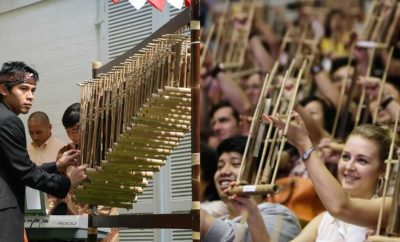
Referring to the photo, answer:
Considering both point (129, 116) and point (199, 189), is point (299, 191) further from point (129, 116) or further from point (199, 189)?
point (129, 116)

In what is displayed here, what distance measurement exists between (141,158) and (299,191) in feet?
3.60

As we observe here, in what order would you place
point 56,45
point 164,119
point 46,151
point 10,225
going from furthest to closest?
point 56,45 < point 46,151 < point 10,225 < point 164,119

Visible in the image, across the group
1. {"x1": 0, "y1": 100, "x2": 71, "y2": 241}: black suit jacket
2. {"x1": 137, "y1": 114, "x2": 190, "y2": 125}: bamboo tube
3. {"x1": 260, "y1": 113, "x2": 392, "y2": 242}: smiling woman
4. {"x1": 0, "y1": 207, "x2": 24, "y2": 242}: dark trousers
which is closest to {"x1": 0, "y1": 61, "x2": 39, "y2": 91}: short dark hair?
{"x1": 0, "y1": 100, "x2": 71, "y2": 241}: black suit jacket

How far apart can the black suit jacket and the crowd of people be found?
3.65 ft

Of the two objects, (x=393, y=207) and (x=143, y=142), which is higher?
(x=143, y=142)

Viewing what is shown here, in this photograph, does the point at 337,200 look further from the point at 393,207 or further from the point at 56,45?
the point at 56,45

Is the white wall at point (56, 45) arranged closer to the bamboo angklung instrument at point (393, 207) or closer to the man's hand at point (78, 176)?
the man's hand at point (78, 176)

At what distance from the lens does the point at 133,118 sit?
2.45 metres

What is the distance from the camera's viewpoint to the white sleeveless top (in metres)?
1.58

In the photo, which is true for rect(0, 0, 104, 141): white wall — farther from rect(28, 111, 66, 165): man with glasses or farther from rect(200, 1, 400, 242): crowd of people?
rect(200, 1, 400, 242): crowd of people

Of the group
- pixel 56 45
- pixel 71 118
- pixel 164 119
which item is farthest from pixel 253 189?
pixel 56 45

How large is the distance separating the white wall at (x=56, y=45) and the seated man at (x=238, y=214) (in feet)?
11.6

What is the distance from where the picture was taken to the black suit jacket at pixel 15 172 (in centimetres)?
276

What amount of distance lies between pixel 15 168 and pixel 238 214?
49.0 inches
